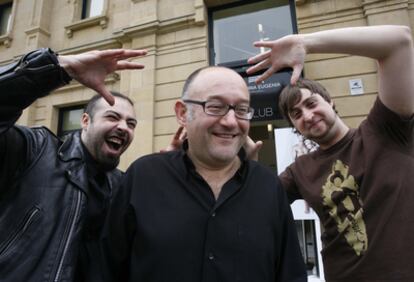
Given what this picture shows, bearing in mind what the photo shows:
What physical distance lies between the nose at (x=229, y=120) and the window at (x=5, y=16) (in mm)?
11286

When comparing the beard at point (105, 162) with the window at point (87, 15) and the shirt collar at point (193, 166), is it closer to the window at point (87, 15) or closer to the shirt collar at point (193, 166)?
the shirt collar at point (193, 166)

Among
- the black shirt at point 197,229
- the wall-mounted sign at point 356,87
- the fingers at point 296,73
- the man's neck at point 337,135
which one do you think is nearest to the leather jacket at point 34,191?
the black shirt at point 197,229

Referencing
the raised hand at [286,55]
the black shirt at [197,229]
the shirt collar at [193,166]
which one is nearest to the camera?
the black shirt at [197,229]

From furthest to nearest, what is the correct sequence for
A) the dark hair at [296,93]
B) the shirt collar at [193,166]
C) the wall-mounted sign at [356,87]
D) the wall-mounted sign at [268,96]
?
the wall-mounted sign at [268,96] → the wall-mounted sign at [356,87] → the dark hair at [296,93] → the shirt collar at [193,166]

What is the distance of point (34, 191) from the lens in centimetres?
154

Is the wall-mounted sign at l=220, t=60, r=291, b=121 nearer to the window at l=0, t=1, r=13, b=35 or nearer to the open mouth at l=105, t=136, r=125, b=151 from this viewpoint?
the open mouth at l=105, t=136, r=125, b=151

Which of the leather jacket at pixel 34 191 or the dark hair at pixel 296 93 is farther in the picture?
the dark hair at pixel 296 93

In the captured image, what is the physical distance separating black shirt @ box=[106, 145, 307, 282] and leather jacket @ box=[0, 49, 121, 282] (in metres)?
0.34

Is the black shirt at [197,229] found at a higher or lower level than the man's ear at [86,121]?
lower

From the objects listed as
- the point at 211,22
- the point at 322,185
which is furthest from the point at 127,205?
the point at 211,22

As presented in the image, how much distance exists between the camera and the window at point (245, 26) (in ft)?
20.5

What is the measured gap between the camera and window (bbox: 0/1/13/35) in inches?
Result: 378

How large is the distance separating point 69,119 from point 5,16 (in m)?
5.15

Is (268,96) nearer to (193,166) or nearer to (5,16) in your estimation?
(193,166)
